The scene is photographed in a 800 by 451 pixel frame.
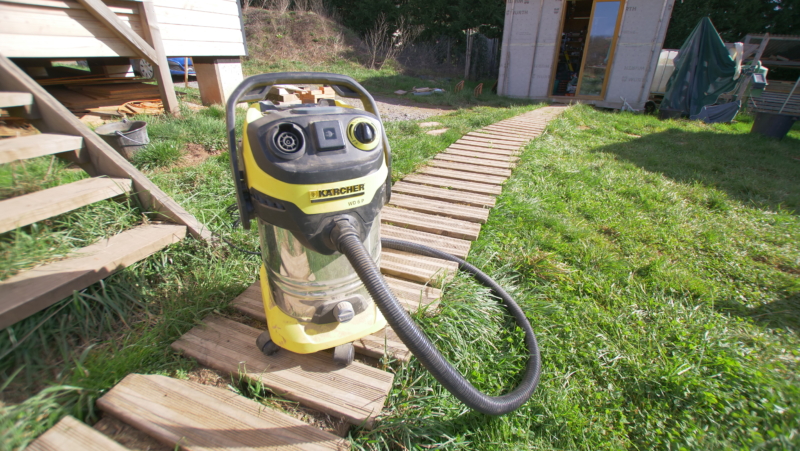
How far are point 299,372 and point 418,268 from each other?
0.86 metres

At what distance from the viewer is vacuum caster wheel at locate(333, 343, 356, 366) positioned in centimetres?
132

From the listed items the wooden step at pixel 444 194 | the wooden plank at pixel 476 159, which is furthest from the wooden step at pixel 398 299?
the wooden plank at pixel 476 159

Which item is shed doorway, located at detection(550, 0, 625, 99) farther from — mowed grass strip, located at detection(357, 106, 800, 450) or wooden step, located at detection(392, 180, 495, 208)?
wooden step, located at detection(392, 180, 495, 208)

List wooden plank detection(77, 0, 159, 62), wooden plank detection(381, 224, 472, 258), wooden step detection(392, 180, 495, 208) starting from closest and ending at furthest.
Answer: wooden plank detection(381, 224, 472, 258) → wooden step detection(392, 180, 495, 208) → wooden plank detection(77, 0, 159, 62)

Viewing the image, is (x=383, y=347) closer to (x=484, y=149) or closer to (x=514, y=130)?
(x=484, y=149)

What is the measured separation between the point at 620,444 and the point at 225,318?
165 centimetres

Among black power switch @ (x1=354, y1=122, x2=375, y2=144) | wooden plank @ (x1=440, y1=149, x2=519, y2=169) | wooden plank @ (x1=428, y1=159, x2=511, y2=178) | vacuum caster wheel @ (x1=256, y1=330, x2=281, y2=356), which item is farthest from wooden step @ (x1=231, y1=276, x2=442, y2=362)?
wooden plank @ (x1=440, y1=149, x2=519, y2=169)

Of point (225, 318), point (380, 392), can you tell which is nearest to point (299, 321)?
point (380, 392)

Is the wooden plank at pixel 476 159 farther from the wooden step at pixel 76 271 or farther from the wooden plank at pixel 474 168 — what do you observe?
the wooden step at pixel 76 271

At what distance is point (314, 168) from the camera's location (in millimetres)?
994

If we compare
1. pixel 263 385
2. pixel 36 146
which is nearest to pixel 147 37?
pixel 36 146

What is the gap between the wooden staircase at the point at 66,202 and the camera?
4.36 feet

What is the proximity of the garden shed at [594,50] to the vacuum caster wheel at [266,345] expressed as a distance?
10341 millimetres

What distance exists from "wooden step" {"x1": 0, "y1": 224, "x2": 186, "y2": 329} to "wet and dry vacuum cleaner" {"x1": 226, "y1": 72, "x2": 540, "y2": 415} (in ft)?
2.50
